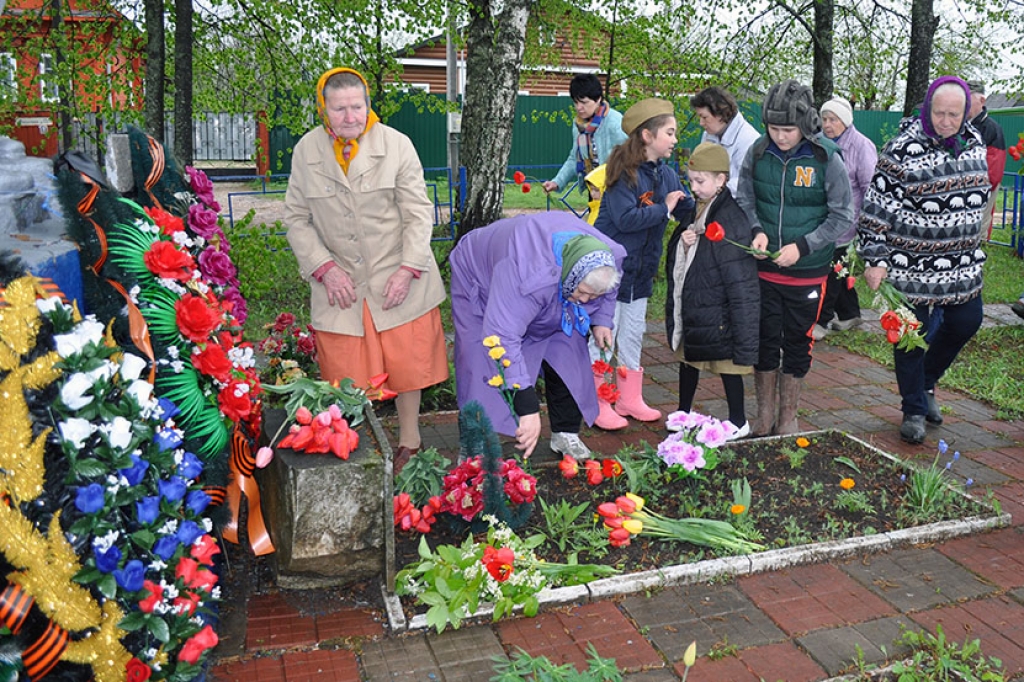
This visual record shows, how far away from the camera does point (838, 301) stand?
778 cm

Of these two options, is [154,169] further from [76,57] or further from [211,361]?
[76,57]

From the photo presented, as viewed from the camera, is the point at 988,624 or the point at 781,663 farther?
the point at 988,624

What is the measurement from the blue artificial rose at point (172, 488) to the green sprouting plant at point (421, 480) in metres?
1.47

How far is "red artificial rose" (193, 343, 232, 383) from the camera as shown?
120 inches

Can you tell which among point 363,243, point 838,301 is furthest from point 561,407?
point 838,301

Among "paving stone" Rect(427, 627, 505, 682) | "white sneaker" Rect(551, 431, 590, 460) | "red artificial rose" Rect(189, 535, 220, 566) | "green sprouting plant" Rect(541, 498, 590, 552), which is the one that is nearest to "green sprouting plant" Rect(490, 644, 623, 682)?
"paving stone" Rect(427, 627, 505, 682)

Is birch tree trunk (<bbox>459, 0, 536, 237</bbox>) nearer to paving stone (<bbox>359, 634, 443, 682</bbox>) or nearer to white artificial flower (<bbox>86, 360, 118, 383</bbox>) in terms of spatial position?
paving stone (<bbox>359, 634, 443, 682</bbox>)

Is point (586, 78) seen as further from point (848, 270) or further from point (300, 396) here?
point (300, 396)

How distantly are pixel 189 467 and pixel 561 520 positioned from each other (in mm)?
1734

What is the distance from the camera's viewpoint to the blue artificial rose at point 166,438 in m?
2.56

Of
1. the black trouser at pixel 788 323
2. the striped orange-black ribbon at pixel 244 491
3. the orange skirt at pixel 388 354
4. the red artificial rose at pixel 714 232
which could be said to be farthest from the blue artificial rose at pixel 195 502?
the black trouser at pixel 788 323

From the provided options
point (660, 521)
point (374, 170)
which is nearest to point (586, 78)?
point (374, 170)

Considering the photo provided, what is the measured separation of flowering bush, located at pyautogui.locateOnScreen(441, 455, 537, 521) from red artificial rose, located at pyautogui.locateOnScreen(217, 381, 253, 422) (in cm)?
96

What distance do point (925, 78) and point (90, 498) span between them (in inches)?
419
